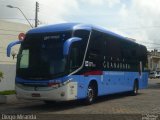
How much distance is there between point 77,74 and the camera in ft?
58.7

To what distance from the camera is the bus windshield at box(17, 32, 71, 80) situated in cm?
1727

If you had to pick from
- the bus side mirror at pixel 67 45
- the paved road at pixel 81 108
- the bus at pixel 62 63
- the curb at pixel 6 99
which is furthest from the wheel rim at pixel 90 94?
the curb at pixel 6 99

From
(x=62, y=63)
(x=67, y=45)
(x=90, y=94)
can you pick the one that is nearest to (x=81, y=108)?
(x=90, y=94)

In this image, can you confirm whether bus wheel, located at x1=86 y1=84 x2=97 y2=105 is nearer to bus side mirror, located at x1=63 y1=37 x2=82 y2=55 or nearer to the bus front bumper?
the bus front bumper

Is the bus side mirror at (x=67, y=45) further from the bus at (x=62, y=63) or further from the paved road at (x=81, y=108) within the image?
the paved road at (x=81, y=108)

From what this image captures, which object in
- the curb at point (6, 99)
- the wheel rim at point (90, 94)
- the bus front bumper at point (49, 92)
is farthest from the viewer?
the curb at point (6, 99)

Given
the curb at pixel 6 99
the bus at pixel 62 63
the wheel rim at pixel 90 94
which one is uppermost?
the bus at pixel 62 63

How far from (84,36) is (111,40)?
3.85 meters

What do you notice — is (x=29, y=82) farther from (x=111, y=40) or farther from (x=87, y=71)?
(x=111, y=40)

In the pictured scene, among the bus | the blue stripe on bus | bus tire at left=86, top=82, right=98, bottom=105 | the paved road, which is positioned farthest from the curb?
bus tire at left=86, top=82, right=98, bottom=105

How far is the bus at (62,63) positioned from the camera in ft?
56.3

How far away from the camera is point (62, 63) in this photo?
17188 millimetres

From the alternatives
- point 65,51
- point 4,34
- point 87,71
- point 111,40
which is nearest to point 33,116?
point 65,51

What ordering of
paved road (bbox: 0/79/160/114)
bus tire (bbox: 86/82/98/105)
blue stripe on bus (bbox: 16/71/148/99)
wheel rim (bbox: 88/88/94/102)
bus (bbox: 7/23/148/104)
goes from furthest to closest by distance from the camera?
wheel rim (bbox: 88/88/94/102) < bus tire (bbox: 86/82/98/105) < blue stripe on bus (bbox: 16/71/148/99) < bus (bbox: 7/23/148/104) < paved road (bbox: 0/79/160/114)
